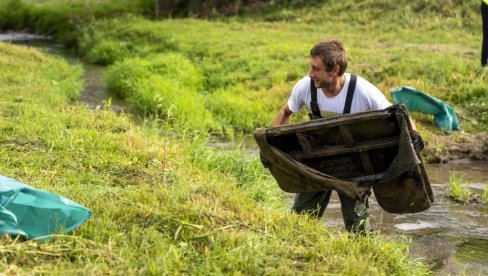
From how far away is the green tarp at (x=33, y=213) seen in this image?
4.17m

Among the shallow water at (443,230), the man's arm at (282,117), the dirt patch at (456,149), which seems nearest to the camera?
the man's arm at (282,117)

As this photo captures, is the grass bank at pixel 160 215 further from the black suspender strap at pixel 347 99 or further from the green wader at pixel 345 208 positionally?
the black suspender strap at pixel 347 99

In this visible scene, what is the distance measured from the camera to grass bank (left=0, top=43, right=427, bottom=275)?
4.09m

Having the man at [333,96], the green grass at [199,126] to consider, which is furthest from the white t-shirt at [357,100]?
→ the green grass at [199,126]

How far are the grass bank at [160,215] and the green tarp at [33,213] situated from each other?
98mm

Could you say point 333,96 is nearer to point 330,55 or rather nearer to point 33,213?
Answer: point 330,55

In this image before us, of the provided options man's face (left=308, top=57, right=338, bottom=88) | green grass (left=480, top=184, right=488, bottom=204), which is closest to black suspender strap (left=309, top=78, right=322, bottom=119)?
man's face (left=308, top=57, right=338, bottom=88)

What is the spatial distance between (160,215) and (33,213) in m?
0.88

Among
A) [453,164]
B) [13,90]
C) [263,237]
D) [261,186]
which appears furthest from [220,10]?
[263,237]

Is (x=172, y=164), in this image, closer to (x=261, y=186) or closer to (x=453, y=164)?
(x=261, y=186)

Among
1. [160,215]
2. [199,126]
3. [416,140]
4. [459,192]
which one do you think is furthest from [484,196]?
[199,126]

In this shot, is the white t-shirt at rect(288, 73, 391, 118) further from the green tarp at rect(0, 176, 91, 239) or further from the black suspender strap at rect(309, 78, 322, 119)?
the green tarp at rect(0, 176, 91, 239)

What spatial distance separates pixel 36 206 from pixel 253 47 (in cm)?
1278

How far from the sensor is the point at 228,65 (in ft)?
49.9
